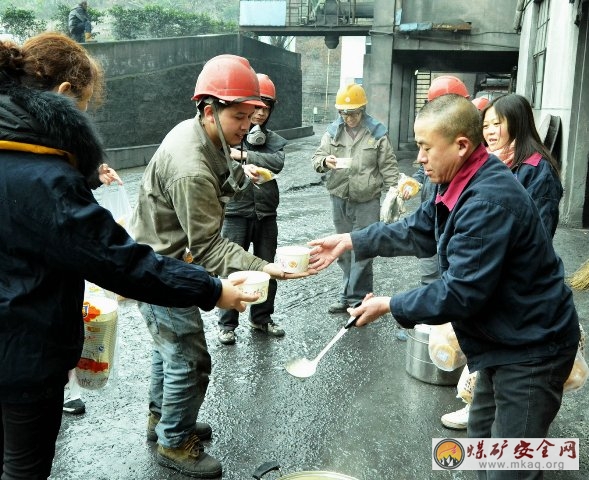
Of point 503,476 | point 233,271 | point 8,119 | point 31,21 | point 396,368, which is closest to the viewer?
point 8,119

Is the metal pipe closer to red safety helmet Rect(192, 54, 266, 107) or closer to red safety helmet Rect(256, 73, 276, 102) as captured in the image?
red safety helmet Rect(256, 73, 276, 102)

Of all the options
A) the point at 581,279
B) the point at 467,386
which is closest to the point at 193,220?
the point at 467,386

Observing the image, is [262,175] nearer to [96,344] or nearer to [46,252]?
[96,344]

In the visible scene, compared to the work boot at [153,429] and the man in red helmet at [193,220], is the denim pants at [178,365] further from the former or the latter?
the work boot at [153,429]

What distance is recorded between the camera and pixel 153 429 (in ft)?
12.9

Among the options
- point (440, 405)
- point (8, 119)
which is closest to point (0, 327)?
point (8, 119)

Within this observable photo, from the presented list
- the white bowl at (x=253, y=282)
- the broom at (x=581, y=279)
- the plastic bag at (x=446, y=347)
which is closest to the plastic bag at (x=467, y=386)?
the plastic bag at (x=446, y=347)

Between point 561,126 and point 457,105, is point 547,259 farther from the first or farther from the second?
point 561,126

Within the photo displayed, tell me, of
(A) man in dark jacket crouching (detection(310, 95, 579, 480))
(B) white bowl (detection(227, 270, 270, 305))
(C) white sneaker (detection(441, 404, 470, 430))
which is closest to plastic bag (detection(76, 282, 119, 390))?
(B) white bowl (detection(227, 270, 270, 305))

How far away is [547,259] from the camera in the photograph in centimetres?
257

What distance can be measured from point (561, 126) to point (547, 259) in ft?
29.3

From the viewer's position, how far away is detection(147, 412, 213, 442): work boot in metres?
3.92

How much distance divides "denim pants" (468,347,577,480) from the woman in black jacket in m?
1.40

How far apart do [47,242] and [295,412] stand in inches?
106
